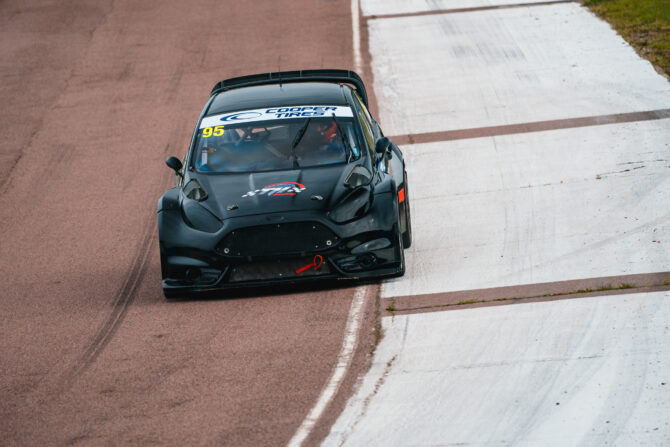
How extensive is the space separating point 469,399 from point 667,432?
1314 millimetres

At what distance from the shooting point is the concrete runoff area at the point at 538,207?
9602mm

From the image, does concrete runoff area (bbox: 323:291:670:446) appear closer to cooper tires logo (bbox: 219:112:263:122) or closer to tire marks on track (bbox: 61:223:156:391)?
tire marks on track (bbox: 61:223:156:391)

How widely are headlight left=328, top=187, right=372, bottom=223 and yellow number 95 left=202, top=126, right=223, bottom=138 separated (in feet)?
5.78

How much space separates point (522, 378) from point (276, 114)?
4.33 meters

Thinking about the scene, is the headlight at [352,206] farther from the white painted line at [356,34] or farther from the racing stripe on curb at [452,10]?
the racing stripe on curb at [452,10]

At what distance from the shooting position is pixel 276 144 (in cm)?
1016

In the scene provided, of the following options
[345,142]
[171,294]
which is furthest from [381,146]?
[171,294]

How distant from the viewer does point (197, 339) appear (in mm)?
8398

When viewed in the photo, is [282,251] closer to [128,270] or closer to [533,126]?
[128,270]

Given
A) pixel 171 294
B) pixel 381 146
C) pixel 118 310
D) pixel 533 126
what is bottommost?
pixel 533 126

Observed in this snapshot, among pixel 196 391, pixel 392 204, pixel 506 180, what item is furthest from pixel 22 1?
pixel 196 391

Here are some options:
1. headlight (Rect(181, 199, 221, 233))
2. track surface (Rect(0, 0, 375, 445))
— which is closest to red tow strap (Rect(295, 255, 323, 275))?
track surface (Rect(0, 0, 375, 445))

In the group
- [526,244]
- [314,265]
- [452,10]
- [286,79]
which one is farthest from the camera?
[452,10]

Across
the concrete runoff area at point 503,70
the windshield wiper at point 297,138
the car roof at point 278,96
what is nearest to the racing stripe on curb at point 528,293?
the windshield wiper at point 297,138
